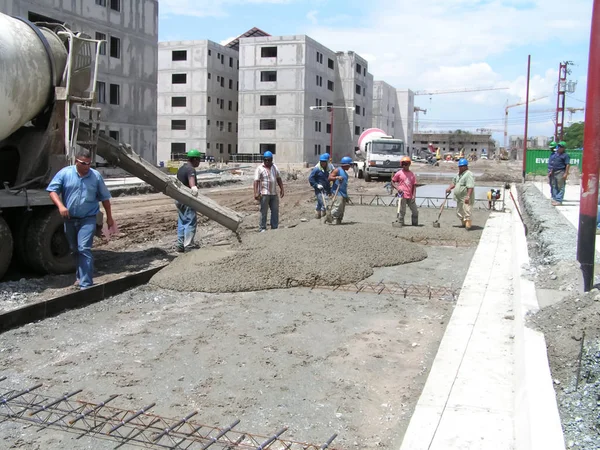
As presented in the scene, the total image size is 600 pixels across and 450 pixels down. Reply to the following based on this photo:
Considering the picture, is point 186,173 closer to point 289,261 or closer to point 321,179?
point 289,261

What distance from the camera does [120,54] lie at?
113ft

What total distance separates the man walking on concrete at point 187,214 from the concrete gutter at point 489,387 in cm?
482

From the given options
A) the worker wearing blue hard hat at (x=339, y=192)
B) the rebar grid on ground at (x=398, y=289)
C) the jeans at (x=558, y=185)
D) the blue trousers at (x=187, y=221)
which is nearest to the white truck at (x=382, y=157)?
the jeans at (x=558, y=185)

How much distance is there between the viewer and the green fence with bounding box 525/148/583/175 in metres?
31.3

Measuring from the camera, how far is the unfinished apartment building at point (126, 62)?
32.4 meters

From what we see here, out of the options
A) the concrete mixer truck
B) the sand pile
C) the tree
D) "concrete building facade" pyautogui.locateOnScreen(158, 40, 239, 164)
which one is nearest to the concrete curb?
the sand pile

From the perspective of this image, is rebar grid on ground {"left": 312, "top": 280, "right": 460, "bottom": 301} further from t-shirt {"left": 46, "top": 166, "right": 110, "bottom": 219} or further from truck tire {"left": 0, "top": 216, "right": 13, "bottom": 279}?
truck tire {"left": 0, "top": 216, "right": 13, "bottom": 279}

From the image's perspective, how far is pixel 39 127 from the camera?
811 centimetres

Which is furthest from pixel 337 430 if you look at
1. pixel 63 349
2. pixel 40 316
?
pixel 40 316

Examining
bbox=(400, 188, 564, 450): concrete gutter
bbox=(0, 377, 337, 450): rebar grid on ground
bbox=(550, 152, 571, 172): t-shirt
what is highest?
bbox=(550, 152, 571, 172): t-shirt

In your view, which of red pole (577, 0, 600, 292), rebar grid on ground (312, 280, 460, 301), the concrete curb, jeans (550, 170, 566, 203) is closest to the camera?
the concrete curb

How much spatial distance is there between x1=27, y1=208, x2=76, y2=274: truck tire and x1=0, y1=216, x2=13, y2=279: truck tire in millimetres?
392

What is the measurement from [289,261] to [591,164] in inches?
150

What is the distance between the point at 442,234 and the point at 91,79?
272 inches
